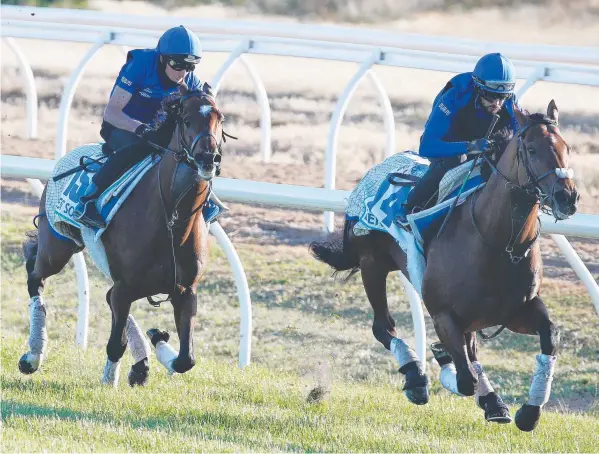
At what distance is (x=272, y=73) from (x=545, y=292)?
10.7 m

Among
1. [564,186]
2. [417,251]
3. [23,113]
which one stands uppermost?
[564,186]

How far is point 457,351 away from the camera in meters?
6.95

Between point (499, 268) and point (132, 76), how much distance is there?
2.32m

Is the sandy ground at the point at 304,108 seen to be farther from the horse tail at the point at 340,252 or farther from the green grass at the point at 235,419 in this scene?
the green grass at the point at 235,419

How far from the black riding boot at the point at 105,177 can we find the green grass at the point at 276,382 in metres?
0.94

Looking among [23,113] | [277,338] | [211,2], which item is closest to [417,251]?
[277,338]

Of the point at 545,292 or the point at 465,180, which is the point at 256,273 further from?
the point at 465,180

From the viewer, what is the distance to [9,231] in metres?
13.4

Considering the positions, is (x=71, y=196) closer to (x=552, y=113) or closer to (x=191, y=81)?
(x=191, y=81)

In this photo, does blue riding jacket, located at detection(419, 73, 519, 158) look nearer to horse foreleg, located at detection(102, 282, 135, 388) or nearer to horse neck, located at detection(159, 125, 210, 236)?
horse neck, located at detection(159, 125, 210, 236)

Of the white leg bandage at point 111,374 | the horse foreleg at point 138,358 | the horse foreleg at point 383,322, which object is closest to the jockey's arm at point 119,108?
the horse foreleg at point 138,358

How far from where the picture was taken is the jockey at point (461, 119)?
704 centimetres

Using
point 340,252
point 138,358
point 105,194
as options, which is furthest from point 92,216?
point 340,252

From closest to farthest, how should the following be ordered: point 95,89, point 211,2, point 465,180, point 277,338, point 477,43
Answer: point 465,180, point 477,43, point 277,338, point 95,89, point 211,2
